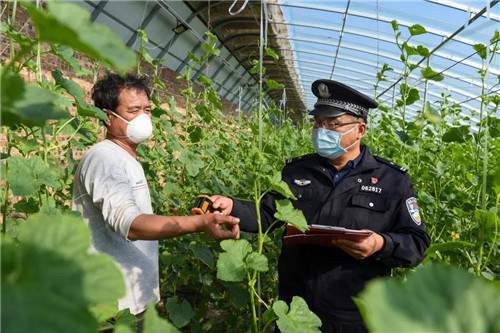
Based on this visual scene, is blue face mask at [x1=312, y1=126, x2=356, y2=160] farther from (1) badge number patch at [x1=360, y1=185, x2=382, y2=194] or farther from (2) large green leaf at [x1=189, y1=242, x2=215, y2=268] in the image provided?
(2) large green leaf at [x1=189, y1=242, x2=215, y2=268]

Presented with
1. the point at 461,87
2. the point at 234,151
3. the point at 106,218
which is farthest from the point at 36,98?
the point at 461,87

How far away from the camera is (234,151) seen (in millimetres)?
4090

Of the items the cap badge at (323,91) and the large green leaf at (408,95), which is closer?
the cap badge at (323,91)

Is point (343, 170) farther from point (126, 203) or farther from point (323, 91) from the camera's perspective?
point (126, 203)

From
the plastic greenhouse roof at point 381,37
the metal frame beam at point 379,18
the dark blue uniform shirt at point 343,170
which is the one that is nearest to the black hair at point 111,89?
the dark blue uniform shirt at point 343,170

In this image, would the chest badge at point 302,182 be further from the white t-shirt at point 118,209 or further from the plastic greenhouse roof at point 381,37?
the plastic greenhouse roof at point 381,37

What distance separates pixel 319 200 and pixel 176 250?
1.18 metres

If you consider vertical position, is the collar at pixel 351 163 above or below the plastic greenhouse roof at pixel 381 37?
below

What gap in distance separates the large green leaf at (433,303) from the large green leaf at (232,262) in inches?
39.4

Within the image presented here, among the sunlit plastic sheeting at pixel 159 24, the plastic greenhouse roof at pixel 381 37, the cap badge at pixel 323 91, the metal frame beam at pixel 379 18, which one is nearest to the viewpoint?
the cap badge at pixel 323 91

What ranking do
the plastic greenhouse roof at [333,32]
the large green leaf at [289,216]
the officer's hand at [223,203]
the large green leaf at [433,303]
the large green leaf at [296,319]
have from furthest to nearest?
the plastic greenhouse roof at [333,32]
the officer's hand at [223,203]
the large green leaf at [289,216]
the large green leaf at [296,319]
the large green leaf at [433,303]

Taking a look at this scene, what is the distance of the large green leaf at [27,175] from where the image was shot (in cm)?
130

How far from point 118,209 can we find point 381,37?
10.3 metres

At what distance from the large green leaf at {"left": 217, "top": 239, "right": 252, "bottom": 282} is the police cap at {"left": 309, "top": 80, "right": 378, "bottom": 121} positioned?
3.22ft
